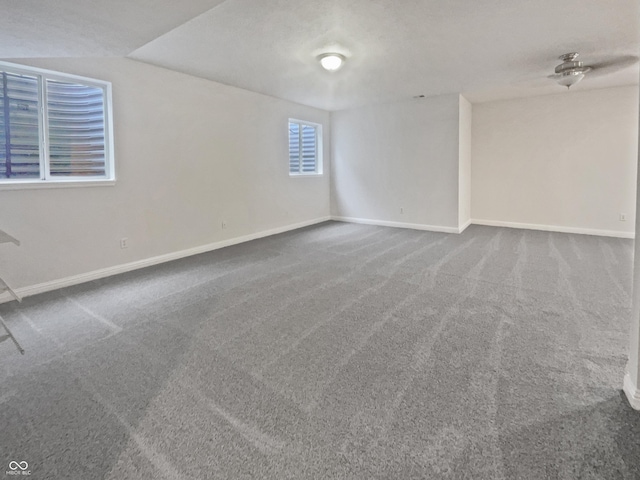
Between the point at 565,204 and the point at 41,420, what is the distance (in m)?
7.35

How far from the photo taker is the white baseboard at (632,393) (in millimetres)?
1540

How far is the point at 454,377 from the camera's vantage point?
6.04ft

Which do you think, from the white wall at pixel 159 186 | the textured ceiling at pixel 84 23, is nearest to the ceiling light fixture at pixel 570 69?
the textured ceiling at pixel 84 23

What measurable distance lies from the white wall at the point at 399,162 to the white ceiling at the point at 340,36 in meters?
1.09

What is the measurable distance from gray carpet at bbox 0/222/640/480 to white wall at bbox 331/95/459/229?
9.38 ft

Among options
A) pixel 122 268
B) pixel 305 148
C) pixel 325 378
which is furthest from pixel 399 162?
pixel 325 378

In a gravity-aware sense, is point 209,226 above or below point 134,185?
below

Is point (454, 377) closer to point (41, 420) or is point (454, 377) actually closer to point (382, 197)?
point (41, 420)

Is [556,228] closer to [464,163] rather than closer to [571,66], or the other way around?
[464,163]

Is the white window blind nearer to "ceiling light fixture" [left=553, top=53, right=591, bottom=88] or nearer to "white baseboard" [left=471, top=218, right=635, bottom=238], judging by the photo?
"ceiling light fixture" [left=553, top=53, right=591, bottom=88]

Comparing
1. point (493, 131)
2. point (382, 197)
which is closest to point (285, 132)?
point (382, 197)

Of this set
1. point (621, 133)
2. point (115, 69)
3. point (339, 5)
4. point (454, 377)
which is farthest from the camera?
point (621, 133)

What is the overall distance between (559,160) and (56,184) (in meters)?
7.41

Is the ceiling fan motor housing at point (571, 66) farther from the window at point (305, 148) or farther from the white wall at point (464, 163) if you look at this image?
the window at point (305, 148)
